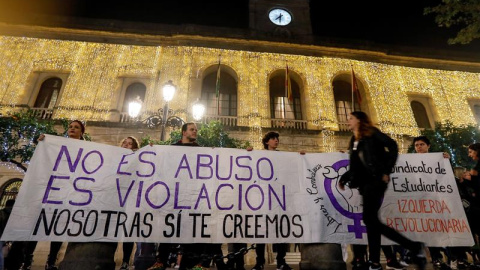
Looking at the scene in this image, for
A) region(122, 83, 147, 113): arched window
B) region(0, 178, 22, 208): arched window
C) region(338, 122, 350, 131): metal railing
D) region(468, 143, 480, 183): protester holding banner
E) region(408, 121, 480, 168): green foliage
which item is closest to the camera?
region(468, 143, 480, 183): protester holding banner

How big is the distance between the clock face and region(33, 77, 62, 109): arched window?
1260 centimetres

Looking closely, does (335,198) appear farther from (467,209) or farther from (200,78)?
(200,78)

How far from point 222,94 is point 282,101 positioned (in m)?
3.44

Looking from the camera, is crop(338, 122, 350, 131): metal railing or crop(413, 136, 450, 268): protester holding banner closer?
crop(413, 136, 450, 268): protester holding banner

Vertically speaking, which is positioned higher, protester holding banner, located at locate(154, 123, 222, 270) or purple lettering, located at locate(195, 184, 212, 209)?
purple lettering, located at locate(195, 184, 212, 209)

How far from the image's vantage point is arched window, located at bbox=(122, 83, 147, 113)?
13.7 metres

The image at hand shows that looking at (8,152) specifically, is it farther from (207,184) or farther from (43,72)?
(207,184)

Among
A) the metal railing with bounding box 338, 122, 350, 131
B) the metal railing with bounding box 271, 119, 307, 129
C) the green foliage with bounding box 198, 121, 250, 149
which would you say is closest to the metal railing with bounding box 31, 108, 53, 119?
the green foliage with bounding box 198, 121, 250, 149

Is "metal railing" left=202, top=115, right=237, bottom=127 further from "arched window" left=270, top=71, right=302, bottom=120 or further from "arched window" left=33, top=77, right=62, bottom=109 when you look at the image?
"arched window" left=33, top=77, right=62, bottom=109

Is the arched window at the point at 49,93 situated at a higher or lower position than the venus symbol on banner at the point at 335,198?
higher

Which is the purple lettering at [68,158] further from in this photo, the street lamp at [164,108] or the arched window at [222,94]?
the arched window at [222,94]

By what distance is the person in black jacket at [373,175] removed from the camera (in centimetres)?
280

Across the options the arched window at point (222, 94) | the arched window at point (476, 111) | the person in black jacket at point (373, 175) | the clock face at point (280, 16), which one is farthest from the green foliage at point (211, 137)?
the arched window at point (476, 111)

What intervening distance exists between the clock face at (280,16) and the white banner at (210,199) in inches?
551
